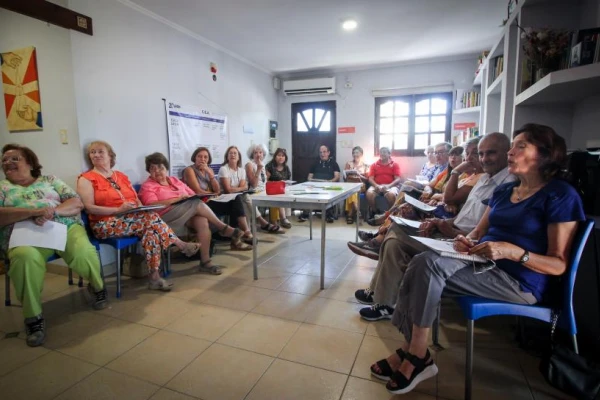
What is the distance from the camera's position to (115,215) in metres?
2.45

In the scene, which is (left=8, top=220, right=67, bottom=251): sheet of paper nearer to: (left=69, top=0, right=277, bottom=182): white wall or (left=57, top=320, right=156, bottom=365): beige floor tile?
(left=57, top=320, right=156, bottom=365): beige floor tile

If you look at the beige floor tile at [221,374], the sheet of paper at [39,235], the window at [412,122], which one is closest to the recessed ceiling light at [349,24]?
the window at [412,122]

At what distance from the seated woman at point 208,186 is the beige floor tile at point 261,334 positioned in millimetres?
1573

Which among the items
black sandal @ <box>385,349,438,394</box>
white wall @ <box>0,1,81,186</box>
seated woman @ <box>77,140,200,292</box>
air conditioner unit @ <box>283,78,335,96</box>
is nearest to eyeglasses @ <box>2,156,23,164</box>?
seated woman @ <box>77,140,200,292</box>

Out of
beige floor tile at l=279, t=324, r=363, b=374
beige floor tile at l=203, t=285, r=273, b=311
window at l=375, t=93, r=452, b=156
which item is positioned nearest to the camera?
beige floor tile at l=279, t=324, r=363, b=374

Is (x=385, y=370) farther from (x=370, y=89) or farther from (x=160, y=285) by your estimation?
(x=370, y=89)

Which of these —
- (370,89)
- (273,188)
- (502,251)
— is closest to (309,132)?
(370,89)

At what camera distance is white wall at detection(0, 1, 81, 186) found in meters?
2.66

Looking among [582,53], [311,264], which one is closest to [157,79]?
[311,264]

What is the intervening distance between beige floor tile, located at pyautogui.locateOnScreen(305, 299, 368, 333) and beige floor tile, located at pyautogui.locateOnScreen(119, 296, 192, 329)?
89 cm

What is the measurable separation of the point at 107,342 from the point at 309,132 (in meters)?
4.94

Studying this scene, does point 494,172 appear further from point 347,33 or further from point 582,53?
point 347,33

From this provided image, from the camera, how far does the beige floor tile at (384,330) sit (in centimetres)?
187

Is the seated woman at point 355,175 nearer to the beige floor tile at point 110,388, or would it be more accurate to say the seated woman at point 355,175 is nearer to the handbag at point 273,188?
the handbag at point 273,188
